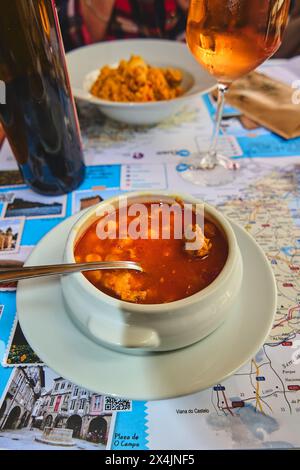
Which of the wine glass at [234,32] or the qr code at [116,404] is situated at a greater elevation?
the wine glass at [234,32]

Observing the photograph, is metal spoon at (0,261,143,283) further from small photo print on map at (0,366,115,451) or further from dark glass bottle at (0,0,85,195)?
dark glass bottle at (0,0,85,195)

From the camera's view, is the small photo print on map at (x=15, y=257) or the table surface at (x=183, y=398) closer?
the table surface at (x=183, y=398)

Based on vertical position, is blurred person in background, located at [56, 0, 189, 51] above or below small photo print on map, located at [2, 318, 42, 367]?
above

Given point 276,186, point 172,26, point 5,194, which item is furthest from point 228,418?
point 172,26

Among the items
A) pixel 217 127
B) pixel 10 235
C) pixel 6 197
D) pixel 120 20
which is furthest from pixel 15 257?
pixel 120 20

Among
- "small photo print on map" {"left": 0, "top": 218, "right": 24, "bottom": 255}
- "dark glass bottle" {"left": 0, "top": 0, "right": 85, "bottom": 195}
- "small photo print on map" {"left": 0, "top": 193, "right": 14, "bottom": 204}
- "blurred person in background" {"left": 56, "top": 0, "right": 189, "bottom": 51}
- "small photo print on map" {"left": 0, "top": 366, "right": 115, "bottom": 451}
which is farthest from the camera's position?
"blurred person in background" {"left": 56, "top": 0, "right": 189, "bottom": 51}

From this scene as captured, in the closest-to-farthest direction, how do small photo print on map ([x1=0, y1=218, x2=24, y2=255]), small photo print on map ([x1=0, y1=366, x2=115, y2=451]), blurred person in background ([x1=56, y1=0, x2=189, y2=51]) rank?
1. small photo print on map ([x1=0, y1=366, x2=115, y2=451])
2. small photo print on map ([x1=0, y1=218, x2=24, y2=255])
3. blurred person in background ([x1=56, y1=0, x2=189, y2=51])

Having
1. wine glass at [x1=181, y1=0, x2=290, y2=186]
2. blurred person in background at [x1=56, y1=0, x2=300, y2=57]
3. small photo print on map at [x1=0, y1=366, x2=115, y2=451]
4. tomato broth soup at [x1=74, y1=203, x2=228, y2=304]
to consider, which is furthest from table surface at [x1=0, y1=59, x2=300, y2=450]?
blurred person in background at [x1=56, y1=0, x2=300, y2=57]

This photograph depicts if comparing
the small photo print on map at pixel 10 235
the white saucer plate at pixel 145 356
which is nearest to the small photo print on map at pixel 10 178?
the small photo print on map at pixel 10 235

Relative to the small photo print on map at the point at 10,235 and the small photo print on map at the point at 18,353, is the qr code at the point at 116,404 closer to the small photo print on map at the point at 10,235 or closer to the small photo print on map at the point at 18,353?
the small photo print on map at the point at 18,353
